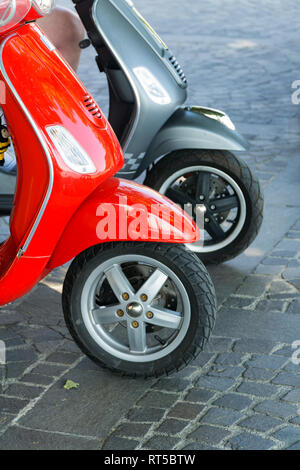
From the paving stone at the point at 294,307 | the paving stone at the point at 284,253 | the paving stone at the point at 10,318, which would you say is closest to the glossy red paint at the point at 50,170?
the paving stone at the point at 10,318

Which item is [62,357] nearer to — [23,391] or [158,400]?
[23,391]

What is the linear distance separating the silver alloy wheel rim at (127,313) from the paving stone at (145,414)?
Result: 0.79 ft

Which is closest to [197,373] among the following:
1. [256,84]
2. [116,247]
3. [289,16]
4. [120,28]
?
[116,247]

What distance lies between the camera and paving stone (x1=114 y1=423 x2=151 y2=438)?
3.16 metres

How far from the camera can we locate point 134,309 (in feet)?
11.3

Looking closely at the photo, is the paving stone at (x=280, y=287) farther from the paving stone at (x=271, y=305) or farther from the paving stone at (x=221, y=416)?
the paving stone at (x=221, y=416)

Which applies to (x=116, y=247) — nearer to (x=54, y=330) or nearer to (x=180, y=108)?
(x=54, y=330)

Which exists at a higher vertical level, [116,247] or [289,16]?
[116,247]

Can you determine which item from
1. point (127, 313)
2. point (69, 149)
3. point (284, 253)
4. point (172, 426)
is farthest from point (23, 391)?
point (284, 253)

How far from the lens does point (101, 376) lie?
11.8 ft

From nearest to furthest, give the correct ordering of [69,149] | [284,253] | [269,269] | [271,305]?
[69,149] < [271,305] < [269,269] < [284,253]

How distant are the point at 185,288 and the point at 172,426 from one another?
532 mm

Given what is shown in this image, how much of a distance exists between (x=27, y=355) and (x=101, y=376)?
1.22 ft

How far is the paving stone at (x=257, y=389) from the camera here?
3418 millimetres
